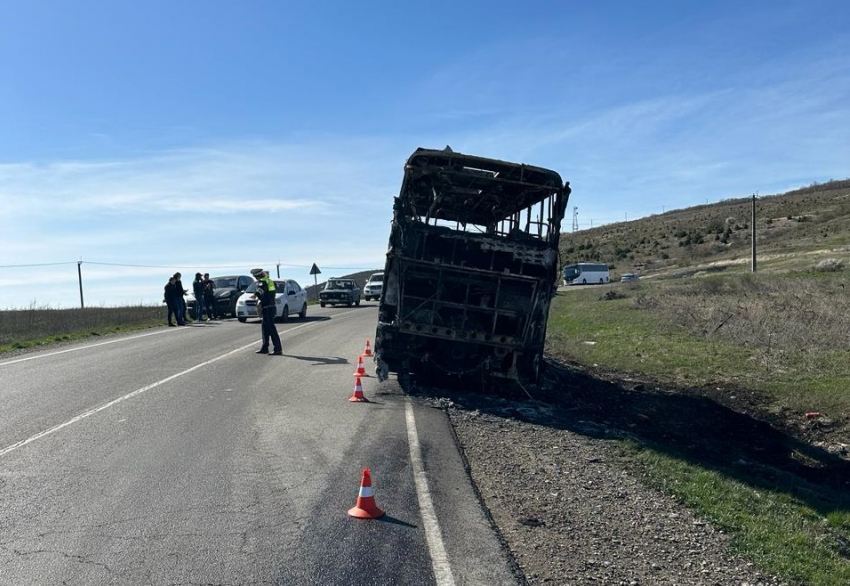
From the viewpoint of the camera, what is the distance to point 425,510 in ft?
19.5

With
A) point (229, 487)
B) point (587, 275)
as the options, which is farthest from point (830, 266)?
point (229, 487)

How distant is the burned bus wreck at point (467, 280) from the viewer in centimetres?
1120

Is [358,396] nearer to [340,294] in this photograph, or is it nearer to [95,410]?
[95,410]

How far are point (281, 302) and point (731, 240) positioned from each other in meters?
57.4

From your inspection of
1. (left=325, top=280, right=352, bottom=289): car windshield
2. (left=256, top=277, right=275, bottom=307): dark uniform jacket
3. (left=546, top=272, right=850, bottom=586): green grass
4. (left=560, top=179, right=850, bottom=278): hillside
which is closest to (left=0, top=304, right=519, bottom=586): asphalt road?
(left=546, top=272, right=850, bottom=586): green grass

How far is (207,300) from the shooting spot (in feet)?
98.7

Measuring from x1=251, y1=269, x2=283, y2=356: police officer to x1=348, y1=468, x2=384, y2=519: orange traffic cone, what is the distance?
10.5 m

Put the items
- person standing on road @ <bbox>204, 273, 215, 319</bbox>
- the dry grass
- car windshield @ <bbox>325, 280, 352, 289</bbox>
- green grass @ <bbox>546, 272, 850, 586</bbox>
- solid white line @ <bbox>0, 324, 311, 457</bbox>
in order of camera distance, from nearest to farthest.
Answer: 1. green grass @ <bbox>546, 272, 850, 586</bbox>
2. solid white line @ <bbox>0, 324, 311, 457</bbox>
3. the dry grass
4. person standing on road @ <bbox>204, 273, 215, 319</bbox>
5. car windshield @ <bbox>325, 280, 352, 289</bbox>

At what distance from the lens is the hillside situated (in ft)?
184

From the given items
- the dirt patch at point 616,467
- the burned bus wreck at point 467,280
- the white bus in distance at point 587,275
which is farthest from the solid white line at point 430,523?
the white bus in distance at point 587,275

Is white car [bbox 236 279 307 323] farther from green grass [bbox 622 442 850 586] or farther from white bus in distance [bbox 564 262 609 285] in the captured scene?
white bus in distance [bbox 564 262 609 285]

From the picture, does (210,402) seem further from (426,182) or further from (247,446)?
(426,182)

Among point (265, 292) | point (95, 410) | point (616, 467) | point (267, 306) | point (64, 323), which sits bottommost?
point (616, 467)

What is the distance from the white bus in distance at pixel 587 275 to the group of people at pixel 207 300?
38.5m
